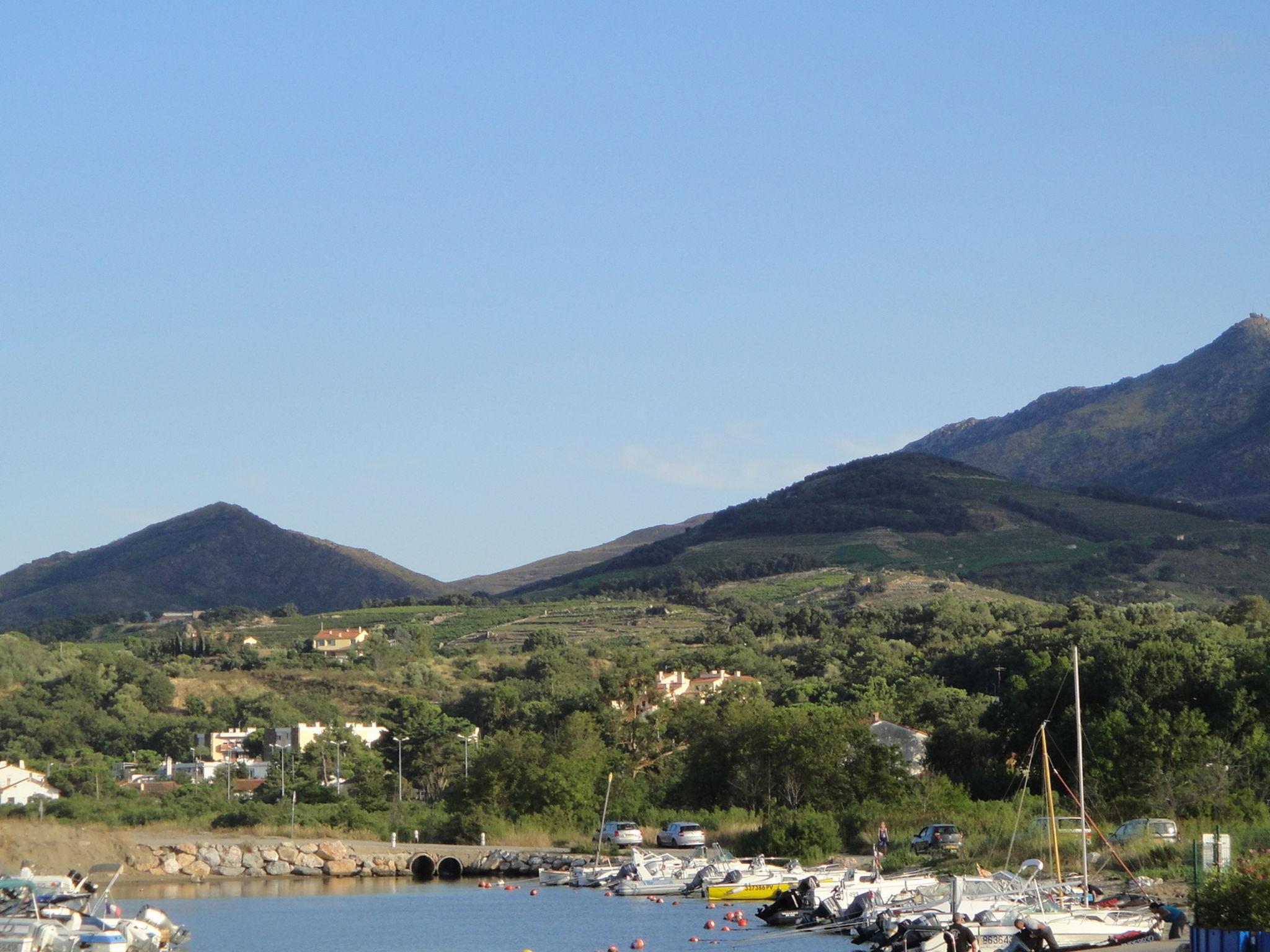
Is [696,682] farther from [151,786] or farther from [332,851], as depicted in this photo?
[332,851]

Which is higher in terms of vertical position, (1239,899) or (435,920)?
(1239,899)

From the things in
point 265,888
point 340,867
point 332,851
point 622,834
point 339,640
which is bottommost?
point 265,888

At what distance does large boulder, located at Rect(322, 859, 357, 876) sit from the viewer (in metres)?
58.0

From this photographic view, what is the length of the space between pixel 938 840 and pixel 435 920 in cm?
1426

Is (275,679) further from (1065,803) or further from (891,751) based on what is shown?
(1065,803)

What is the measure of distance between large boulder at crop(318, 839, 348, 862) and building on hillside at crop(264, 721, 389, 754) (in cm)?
2817

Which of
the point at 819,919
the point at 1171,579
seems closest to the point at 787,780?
the point at 819,919

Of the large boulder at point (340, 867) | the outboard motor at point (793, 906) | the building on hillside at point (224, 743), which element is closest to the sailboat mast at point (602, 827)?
the large boulder at point (340, 867)

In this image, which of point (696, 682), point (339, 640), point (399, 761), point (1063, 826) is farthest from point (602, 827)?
point (339, 640)

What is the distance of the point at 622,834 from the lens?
58.1 metres

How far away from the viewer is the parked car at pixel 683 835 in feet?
183

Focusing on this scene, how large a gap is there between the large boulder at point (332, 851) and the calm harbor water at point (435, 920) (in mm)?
3217

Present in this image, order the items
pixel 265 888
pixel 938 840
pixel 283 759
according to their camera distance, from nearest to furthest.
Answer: pixel 938 840, pixel 265 888, pixel 283 759

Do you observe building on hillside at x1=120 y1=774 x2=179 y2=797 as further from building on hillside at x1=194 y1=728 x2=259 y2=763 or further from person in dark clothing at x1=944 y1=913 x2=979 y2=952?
person in dark clothing at x1=944 y1=913 x2=979 y2=952
